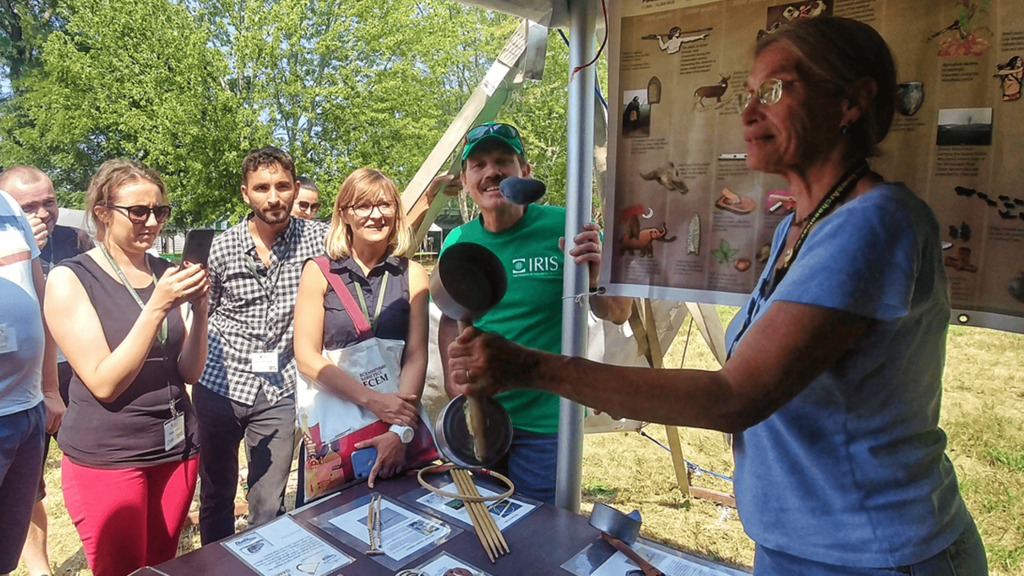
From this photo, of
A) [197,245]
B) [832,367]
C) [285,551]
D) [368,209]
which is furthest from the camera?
[368,209]

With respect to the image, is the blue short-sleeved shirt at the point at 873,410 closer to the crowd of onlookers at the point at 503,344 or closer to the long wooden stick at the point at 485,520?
the crowd of onlookers at the point at 503,344

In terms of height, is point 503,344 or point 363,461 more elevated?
point 503,344

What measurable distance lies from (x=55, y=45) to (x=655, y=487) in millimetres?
17296

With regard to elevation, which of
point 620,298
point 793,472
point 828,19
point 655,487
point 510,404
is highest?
point 828,19

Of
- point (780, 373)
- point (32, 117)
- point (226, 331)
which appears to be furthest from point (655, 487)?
point (32, 117)

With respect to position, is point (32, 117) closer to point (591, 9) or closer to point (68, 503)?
point (68, 503)

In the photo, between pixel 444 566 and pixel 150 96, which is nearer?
pixel 444 566

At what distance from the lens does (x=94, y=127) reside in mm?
14688

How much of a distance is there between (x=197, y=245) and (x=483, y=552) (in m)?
1.45

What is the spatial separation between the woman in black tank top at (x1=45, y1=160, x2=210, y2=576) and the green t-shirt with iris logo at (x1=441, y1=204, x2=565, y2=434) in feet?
3.78

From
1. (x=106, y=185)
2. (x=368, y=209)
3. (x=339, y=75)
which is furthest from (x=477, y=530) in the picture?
(x=339, y=75)

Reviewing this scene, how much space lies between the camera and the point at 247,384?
9.18 ft

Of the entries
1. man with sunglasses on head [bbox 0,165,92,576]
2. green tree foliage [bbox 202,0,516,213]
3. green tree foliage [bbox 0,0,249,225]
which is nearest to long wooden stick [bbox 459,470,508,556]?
man with sunglasses on head [bbox 0,165,92,576]

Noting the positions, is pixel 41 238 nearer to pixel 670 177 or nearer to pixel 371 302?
pixel 371 302
